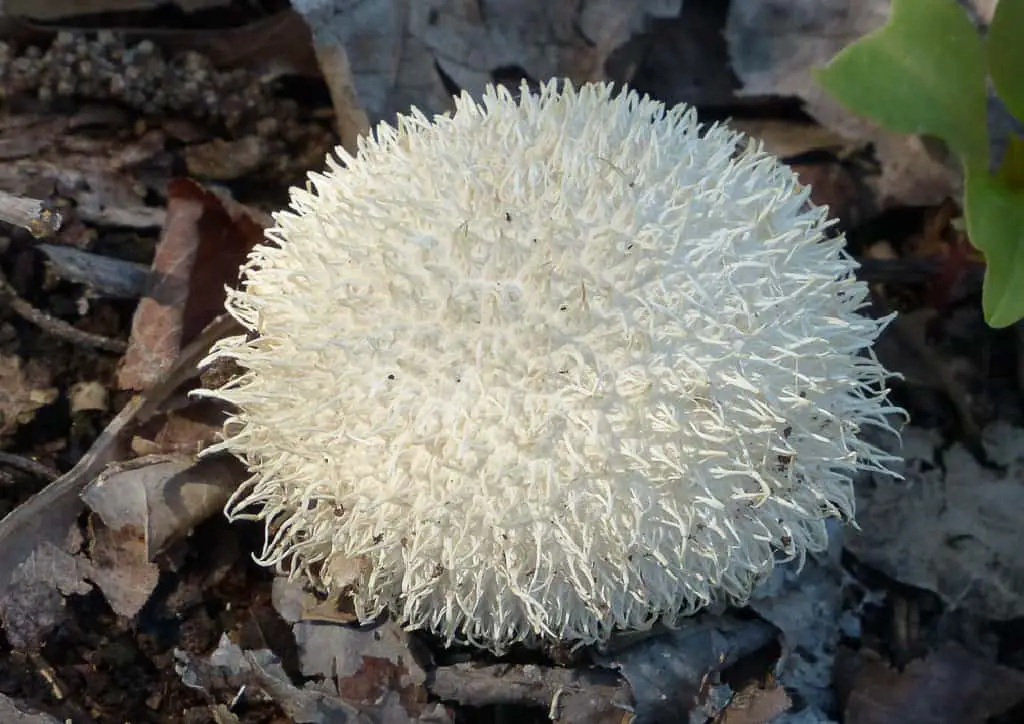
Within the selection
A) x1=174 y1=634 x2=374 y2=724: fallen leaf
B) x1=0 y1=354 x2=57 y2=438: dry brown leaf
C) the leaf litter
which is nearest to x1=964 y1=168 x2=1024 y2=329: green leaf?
the leaf litter

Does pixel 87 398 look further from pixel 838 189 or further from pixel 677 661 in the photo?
pixel 838 189

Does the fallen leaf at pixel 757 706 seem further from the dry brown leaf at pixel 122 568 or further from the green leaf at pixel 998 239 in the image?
the dry brown leaf at pixel 122 568

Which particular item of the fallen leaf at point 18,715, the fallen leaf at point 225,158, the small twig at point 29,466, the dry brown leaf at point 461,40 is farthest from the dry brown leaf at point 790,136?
the fallen leaf at point 18,715

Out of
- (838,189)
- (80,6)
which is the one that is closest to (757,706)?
(838,189)

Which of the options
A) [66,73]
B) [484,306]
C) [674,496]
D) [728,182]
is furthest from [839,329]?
[66,73]

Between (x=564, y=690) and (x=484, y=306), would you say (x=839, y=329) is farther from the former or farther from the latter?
(x=564, y=690)

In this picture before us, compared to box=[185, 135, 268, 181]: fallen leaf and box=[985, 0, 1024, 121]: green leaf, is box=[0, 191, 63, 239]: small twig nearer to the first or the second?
box=[185, 135, 268, 181]: fallen leaf
